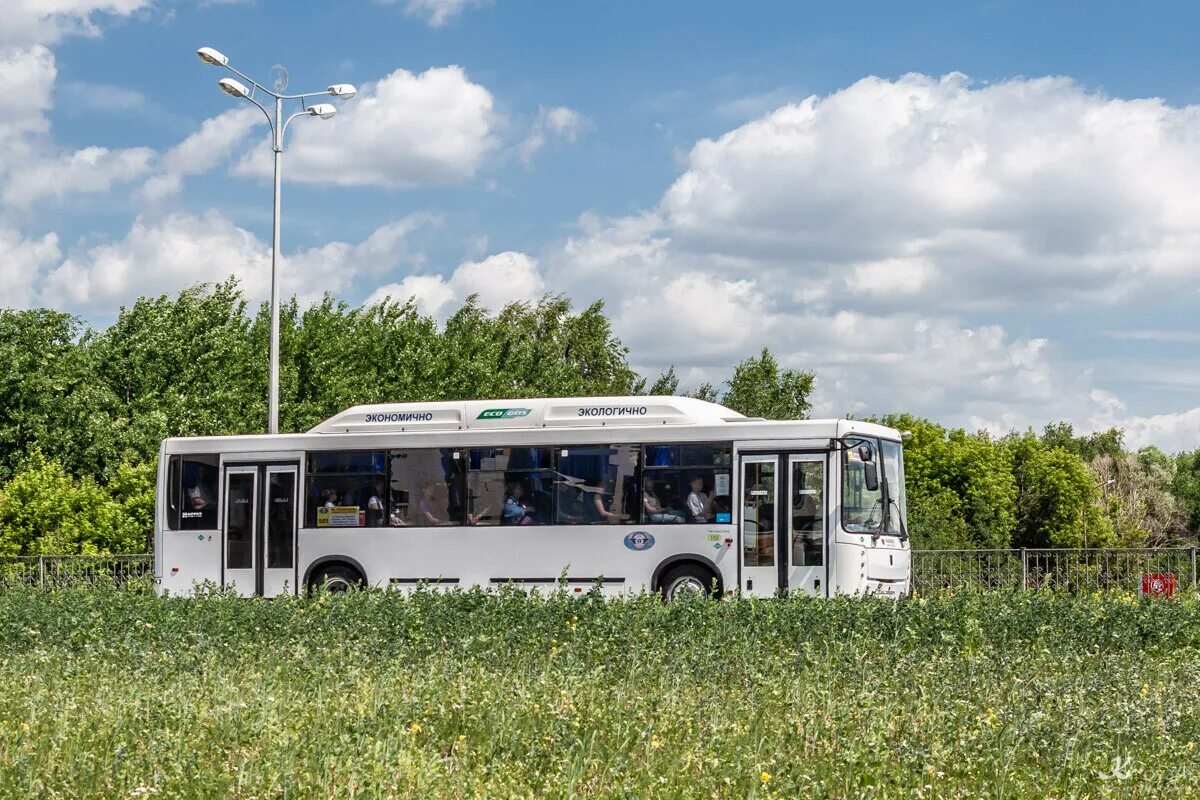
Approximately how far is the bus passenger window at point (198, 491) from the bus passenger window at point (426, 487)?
3.00 m

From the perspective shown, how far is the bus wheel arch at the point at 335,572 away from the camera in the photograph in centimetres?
2141

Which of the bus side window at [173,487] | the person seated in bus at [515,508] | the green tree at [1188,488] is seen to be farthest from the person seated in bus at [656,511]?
the green tree at [1188,488]

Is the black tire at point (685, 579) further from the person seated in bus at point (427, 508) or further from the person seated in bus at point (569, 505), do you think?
the person seated in bus at point (427, 508)

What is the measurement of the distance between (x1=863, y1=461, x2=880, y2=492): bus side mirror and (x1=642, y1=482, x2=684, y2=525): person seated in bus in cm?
261

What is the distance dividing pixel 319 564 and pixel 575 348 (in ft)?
131

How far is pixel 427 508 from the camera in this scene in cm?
2116

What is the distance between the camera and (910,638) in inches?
530

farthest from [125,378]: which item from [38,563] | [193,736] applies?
[193,736]

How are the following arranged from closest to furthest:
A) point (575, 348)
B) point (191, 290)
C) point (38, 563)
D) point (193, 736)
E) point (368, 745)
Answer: point (368, 745) → point (193, 736) → point (38, 563) → point (191, 290) → point (575, 348)

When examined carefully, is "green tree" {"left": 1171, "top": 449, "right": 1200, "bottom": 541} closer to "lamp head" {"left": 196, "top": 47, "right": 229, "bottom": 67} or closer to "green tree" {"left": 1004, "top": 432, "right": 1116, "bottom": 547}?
"green tree" {"left": 1004, "top": 432, "right": 1116, "bottom": 547}

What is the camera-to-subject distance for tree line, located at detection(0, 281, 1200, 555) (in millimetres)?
33188

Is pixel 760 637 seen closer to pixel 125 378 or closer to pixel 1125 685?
pixel 1125 685

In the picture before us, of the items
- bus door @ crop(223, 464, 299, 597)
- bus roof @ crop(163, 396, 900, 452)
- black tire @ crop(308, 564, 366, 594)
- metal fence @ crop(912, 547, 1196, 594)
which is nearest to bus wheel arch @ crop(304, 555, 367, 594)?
black tire @ crop(308, 564, 366, 594)

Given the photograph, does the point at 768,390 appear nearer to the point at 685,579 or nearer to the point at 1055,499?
the point at 1055,499
